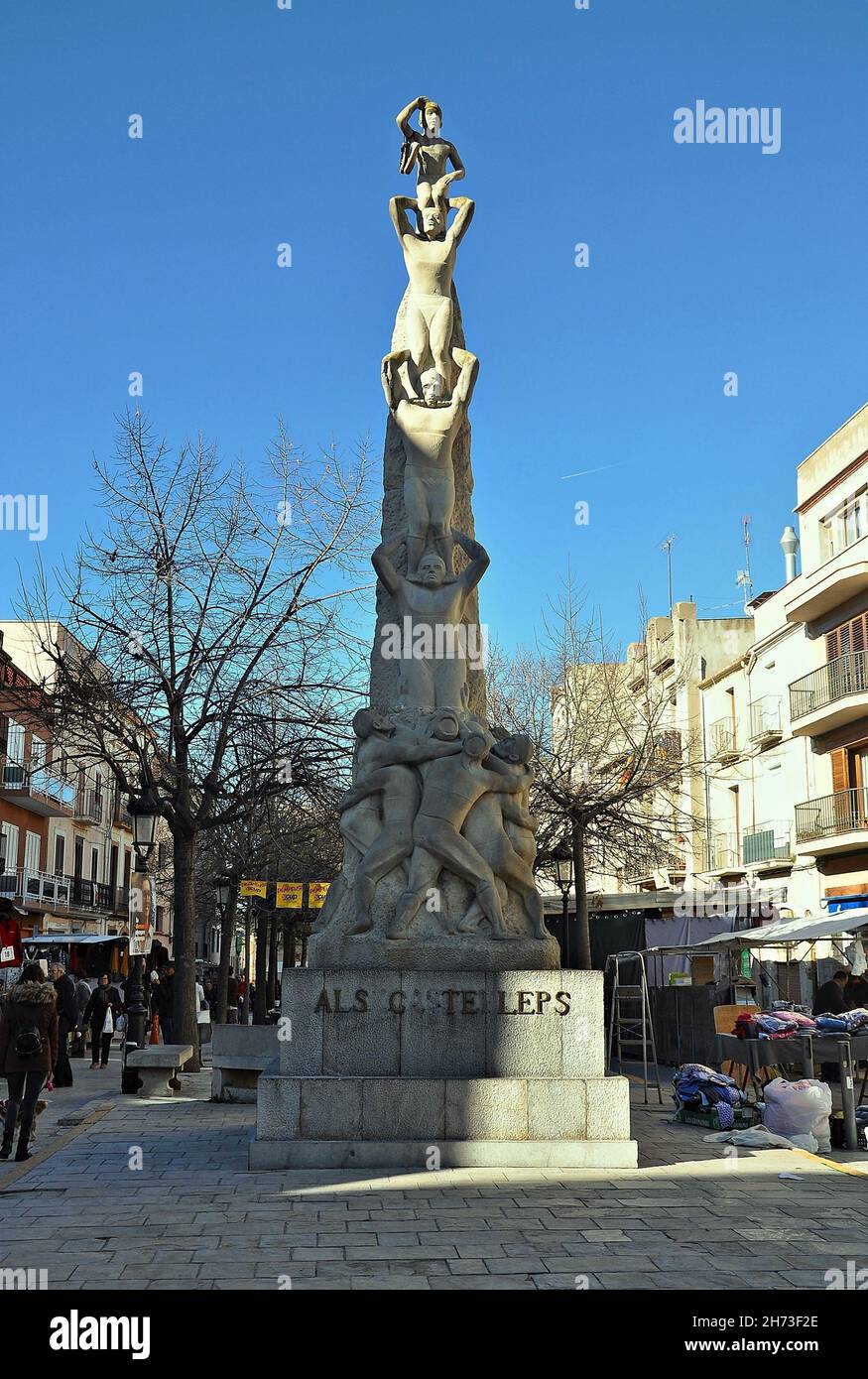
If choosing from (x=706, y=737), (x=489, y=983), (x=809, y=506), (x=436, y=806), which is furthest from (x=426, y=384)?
(x=706, y=737)

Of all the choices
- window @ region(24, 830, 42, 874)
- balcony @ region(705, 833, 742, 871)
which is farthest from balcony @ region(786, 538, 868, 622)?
window @ region(24, 830, 42, 874)

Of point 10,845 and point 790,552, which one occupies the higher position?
point 790,552

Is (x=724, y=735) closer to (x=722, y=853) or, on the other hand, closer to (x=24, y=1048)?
(x=722, y=853)

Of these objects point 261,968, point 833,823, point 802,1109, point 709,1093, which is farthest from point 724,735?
point 802,1109

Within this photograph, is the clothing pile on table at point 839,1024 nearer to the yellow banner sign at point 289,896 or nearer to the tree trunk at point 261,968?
the yellow banner sign at point 289,896

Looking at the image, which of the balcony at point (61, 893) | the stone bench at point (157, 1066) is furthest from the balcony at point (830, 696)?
the balcony at point (61, 893)

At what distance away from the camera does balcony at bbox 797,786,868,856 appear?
2861 cm

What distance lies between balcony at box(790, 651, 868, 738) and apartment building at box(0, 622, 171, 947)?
17625 millimetres

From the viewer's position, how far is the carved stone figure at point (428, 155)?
39.9 feet

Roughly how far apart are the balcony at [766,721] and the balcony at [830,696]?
1.16 meters

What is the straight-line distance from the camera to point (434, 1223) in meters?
7.04

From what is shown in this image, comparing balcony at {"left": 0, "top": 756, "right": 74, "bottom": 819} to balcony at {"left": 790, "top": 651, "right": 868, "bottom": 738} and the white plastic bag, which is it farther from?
the white plastic bag

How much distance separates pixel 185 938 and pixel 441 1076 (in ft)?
33.6
